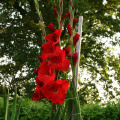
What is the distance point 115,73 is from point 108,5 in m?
4.16

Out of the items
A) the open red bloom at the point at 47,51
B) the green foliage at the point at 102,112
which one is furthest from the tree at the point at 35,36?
the open red bloom at the point at 47,51

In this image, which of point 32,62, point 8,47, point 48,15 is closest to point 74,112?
point 32,62

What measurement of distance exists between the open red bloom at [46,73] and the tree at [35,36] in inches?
264

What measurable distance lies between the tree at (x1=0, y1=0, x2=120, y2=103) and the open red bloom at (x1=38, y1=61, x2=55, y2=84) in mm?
6715

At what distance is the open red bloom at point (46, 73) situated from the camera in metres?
1.07

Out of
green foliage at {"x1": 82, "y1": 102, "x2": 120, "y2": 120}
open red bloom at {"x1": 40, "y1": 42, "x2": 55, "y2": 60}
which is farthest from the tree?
open red bloom at {"x1": 40, "y1": 42, "x2": 55, "y2": 60}

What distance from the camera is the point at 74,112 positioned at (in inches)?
54.9

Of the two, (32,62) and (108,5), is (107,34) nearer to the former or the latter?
(108,5)

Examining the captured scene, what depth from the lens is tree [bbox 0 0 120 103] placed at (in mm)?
8602

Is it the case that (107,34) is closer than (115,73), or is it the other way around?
(107,34)

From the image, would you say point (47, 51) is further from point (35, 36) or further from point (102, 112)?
Result: point (35, 36)

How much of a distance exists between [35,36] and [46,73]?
926cm

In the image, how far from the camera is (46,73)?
43.3 inches

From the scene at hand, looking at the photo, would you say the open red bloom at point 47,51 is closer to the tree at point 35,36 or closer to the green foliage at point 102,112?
the green foliage at point 102,112
